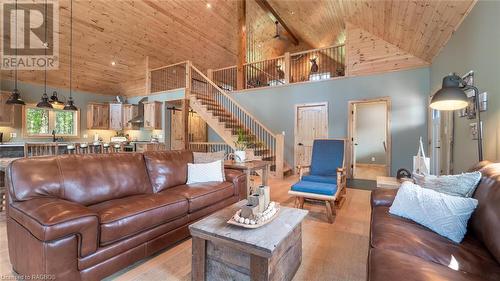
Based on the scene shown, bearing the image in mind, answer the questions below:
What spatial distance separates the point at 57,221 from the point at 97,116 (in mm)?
7241

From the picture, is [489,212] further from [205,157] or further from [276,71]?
[276,71]

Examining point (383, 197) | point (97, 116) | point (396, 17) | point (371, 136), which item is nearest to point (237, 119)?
point (396, 17)

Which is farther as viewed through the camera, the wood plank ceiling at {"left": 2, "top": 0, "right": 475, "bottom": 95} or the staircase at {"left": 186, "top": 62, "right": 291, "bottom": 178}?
the staircase at {"left": 186, "top": 62, "right": 291, "bottom": 178}

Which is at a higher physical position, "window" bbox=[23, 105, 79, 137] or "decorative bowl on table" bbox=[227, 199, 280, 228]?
"window" bbox=[23, 105, 79, 137]

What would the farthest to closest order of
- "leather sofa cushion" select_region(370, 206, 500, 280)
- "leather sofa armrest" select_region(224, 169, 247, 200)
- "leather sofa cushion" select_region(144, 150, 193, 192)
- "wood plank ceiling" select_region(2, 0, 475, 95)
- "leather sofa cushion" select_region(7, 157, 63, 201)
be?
"wood plank ceiling" select_region(2, 0, 475, 95)
"leather sofa armrest" select_region(224, 169, 247, 200)
"leather sofa cushion" select_region(144, 150, 193, 192)
"leather sofa cushion" select_region(7, 157, 63, 201)
"leather sofa cushion" select_region(370, 206, 500, 280)

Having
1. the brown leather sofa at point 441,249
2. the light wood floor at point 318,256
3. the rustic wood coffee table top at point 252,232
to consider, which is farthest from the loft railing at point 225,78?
the brown leather sofa at point 441,249

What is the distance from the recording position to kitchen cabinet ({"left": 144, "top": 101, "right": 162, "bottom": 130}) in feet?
24.3

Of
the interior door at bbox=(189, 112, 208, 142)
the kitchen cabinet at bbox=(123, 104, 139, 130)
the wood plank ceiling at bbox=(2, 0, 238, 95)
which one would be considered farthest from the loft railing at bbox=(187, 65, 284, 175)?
the kitchen cabinet at bbox=(123, 104, 139, 130)

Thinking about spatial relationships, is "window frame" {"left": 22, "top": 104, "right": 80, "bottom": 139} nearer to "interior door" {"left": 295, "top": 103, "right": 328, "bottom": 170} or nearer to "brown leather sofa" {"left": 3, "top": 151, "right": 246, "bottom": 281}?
"brown leather sofa" {"left": 3, "top": 151, "right": 246, "bottom": 281}

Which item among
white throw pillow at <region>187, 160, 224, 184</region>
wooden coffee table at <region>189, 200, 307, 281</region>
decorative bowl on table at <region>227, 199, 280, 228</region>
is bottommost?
wooden coffee table at <region>189, 200, 307, 281</region>

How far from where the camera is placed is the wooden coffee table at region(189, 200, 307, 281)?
1.36m

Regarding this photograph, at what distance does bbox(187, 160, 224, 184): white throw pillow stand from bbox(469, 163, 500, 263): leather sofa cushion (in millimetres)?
2420

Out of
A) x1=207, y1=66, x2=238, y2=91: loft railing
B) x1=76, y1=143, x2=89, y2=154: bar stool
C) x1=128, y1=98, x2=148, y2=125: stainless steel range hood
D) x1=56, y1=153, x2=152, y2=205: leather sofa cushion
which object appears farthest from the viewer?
x1=207, y1=66, x2=238, y2=91: loft railing

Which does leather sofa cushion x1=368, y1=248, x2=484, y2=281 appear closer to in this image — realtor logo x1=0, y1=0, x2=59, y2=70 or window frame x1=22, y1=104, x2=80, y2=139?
realtor logo x1=0, y1=0, x2=59, y2=70
